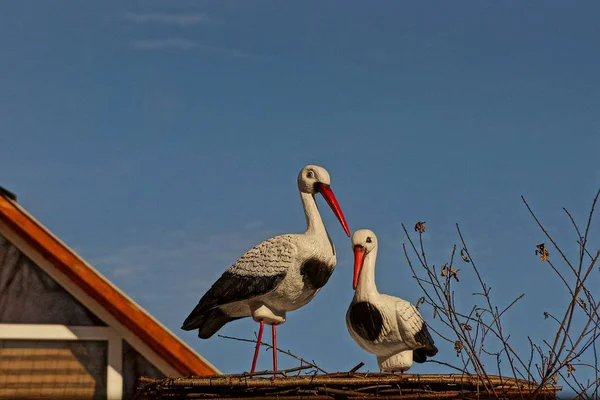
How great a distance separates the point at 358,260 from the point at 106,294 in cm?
155

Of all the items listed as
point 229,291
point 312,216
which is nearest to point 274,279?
point 229,291

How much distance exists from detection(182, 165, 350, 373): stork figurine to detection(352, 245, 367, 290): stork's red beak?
0.17 metres

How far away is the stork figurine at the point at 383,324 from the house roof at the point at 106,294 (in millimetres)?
930

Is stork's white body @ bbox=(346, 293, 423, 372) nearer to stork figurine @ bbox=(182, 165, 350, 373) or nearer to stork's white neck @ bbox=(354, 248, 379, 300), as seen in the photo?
stork's white neck @ bbox=(354, 248, 379, 300)

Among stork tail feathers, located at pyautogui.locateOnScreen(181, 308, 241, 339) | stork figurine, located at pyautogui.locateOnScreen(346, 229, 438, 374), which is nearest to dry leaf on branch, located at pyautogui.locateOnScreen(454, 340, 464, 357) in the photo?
stork figurine, located at pyautogui.locateOnScreen(346, 229, 438, 374)

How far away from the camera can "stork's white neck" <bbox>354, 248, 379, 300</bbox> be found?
7.83m

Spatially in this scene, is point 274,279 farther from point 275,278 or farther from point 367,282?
point 367,282

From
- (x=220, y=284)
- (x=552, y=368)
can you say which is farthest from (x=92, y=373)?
(x=552, y=368)

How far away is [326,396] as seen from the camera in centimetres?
679

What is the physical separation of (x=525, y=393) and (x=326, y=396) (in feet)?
3.76

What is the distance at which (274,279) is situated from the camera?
7.55 metres

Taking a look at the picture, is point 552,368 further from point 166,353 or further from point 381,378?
point 166,353

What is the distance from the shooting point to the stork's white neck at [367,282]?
7.83 metres

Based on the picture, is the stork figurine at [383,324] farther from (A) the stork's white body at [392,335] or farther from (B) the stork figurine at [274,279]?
(B) the stork figurine at [274,279]
